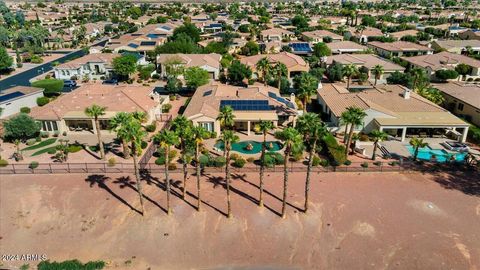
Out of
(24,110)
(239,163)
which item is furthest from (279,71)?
(24,110)

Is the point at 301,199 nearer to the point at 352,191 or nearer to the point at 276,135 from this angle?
the point at 352,191

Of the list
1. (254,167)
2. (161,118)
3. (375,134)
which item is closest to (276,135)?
(254,167)

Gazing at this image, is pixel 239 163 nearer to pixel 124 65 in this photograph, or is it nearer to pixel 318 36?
pixel 124 65

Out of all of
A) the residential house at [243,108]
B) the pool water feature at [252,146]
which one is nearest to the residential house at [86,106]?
the residential house at [243,108]

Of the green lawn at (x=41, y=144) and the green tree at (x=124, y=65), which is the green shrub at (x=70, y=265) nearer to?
the green lawn at (x=41, y=144)

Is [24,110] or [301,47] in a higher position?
[301,47]

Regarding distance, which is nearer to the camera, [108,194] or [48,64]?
[108,194]

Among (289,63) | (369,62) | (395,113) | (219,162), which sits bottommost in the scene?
(219,162)
